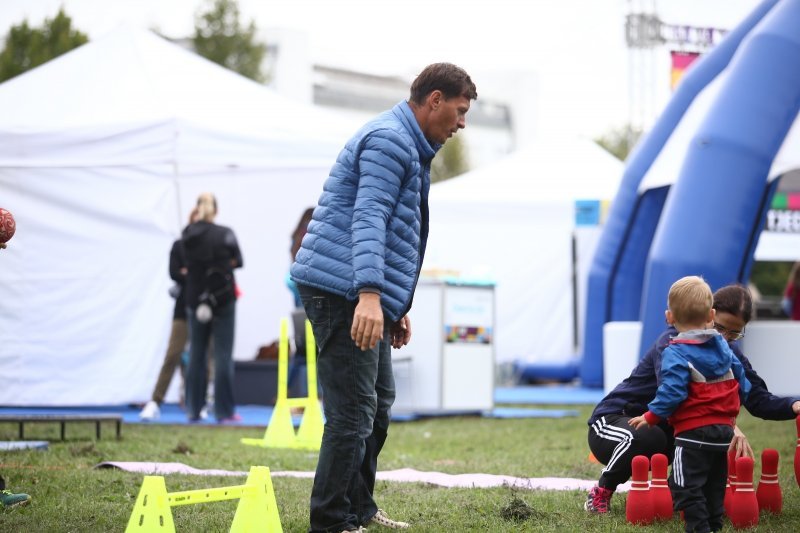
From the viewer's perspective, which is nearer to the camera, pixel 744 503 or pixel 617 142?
pixel 744 503

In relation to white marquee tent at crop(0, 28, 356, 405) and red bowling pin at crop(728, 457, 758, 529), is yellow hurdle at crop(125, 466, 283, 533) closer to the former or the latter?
red bowling pin at crop(728, 457, 758, 529)

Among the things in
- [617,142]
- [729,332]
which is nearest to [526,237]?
[729,332]

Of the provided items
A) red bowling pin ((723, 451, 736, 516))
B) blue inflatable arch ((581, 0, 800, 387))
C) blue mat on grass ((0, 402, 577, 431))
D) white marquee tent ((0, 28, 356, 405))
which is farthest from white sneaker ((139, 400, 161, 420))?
red bowling pin ((723, 451, 736, 516))

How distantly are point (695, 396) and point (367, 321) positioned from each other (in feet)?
4.97

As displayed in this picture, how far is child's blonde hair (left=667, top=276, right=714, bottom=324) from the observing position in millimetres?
4613

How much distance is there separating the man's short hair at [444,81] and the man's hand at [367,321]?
90cm

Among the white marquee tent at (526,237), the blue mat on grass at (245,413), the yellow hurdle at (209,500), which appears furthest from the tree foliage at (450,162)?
the yellow hurdle at (209,500)

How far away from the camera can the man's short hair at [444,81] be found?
443 cm

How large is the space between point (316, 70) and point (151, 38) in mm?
55100

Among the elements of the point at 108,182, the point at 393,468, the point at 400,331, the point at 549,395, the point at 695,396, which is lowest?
the point at 393,468

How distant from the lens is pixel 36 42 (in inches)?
1175

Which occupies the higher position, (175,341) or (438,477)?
(175,341)

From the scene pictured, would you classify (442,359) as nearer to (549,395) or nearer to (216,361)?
(216,361)

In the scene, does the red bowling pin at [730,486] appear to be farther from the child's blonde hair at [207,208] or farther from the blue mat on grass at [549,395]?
the blue mat on grass at [549,395]
